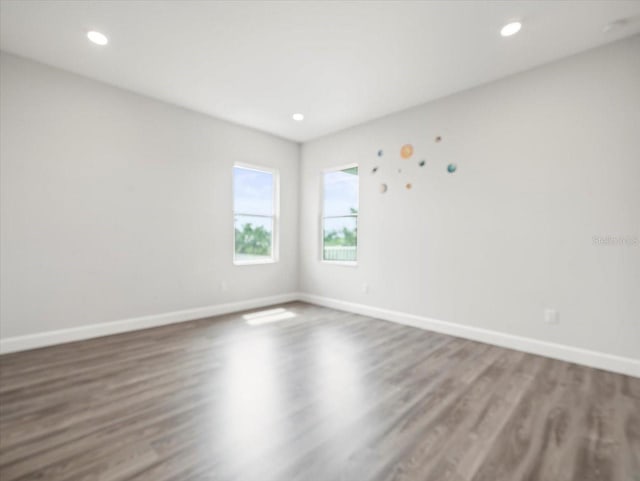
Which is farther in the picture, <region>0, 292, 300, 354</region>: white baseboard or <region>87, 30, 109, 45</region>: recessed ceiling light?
<region>0, 292, 300, 354</region>: white baseboard

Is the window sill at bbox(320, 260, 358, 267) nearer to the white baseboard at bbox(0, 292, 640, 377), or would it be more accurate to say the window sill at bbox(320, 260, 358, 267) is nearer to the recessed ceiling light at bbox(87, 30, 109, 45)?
the white baseboard at bbox(0, 292, 640, 377)

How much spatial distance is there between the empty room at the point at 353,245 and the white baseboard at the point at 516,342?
20 mm

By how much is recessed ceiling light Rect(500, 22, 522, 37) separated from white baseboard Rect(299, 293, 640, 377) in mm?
2823

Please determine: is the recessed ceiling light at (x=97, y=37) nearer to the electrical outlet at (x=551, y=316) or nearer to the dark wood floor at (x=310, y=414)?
the dark wood floor at (x=310, y=414)

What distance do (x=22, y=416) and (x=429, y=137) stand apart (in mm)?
4472

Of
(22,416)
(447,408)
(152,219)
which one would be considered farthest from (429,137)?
(22,416)

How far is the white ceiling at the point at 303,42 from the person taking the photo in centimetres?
234

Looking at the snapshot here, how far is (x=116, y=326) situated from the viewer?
3609 mm

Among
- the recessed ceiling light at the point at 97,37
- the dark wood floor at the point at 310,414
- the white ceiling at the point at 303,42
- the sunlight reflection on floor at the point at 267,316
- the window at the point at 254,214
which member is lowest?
the dark wood floor at the point at 310,414

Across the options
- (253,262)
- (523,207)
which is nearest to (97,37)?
(253,262)

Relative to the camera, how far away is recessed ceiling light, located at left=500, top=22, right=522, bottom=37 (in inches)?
97.5

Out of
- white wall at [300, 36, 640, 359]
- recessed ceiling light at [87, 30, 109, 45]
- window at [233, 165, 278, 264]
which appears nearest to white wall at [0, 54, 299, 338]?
window at [233, 165, 278, 264]

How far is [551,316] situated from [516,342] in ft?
1.40

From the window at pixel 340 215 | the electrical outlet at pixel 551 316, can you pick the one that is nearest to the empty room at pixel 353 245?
the electrical outlet at pixel 551 316
